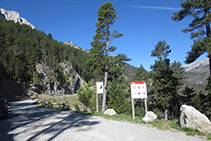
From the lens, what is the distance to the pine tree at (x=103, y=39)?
63.9 ft

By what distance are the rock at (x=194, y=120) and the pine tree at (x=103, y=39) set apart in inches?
536

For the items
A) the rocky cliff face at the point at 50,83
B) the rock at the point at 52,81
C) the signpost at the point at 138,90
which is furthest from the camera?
the rock at the point at 52,81

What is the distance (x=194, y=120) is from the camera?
576 centimetres

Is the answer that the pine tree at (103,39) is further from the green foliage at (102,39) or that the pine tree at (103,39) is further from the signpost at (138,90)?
the signpost at (138,90)

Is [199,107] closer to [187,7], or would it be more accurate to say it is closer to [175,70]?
[175,70]

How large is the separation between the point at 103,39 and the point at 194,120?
55.2 ft

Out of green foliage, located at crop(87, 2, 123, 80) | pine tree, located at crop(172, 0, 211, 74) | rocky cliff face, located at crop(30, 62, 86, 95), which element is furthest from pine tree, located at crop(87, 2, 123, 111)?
rocky cliff face, located at crop(30, 62, 86, 95)

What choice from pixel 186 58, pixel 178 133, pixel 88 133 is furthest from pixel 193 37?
pixel 88 133

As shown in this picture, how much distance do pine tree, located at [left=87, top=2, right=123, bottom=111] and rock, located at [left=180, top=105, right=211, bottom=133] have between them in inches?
536

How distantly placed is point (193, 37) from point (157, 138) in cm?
1010

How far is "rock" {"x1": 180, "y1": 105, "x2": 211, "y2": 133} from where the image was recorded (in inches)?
219

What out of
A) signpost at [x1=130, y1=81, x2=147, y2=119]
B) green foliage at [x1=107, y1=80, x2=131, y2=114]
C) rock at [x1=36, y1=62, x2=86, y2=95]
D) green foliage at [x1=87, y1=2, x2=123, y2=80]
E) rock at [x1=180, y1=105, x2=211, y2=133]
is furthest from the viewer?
rock at [x1=36, y1=62, x2=86, y2=95]

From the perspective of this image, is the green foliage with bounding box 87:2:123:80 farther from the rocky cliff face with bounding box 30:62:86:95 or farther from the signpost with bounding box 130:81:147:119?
the rocky cliff face with bounding box 30:62:86:95

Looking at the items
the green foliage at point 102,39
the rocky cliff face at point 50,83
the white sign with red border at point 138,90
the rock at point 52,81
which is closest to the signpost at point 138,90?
the white sign with red border at point 138,90
